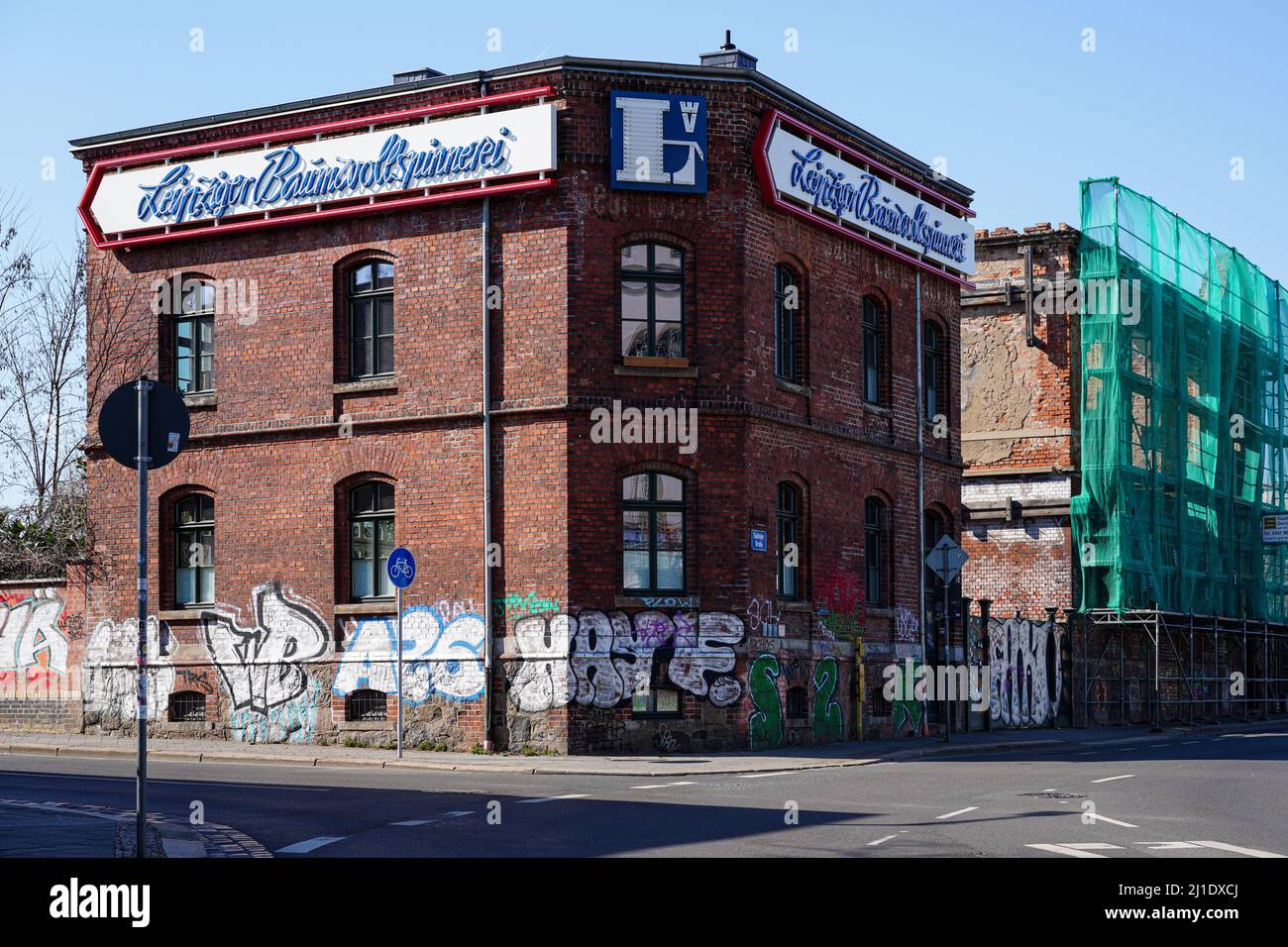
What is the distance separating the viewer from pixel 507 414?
973 inches

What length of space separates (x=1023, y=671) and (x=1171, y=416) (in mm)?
9111

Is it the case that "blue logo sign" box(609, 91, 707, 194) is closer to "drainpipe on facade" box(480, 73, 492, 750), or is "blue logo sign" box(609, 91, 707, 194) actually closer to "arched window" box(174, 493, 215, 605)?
"drainpipe on facade" box(480, 73, 492, 750)

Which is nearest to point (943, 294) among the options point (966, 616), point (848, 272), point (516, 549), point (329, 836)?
point (848, 272)

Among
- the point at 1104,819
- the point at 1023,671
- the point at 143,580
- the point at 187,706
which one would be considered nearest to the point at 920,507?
the point at 1023,671

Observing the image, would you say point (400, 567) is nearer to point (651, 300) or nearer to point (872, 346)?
point (651, 300)

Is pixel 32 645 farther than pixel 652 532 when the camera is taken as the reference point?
Yes

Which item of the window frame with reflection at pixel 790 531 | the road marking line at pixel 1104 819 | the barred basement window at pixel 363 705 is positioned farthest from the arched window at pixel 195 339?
the road marking line at pixel 1104 819

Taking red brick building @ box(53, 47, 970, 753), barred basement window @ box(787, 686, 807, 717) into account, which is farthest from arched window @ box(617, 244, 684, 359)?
barred basement window @ box(787, 686, 807, 717)

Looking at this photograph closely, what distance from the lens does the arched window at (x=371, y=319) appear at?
2614 centimetres

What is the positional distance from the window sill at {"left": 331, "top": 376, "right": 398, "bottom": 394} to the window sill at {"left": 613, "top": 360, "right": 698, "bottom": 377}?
3722 mm

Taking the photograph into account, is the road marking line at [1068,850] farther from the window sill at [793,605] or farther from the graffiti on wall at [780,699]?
the window sill at [793,605]

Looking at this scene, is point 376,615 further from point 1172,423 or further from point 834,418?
point 1172,423

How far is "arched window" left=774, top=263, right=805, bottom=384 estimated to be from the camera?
26.5m
